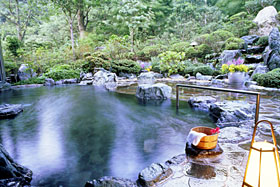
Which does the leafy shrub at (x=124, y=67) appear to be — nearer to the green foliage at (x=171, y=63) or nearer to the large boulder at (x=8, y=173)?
the green foliage at (x=171, y=63)

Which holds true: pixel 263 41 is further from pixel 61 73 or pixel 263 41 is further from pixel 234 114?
pixel 61 73

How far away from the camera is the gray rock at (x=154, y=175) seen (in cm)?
205

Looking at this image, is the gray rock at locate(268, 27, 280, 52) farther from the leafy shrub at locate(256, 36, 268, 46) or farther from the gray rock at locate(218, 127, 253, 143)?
the gray rock at locate(218, 127, 253, 143)

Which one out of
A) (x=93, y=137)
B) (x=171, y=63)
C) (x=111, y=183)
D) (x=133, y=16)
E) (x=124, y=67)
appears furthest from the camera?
(x=133, y=16)

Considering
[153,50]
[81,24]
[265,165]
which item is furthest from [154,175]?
[81,24]

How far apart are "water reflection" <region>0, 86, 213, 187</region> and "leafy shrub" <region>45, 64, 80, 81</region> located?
610 cm

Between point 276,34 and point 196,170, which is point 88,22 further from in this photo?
point 196,170

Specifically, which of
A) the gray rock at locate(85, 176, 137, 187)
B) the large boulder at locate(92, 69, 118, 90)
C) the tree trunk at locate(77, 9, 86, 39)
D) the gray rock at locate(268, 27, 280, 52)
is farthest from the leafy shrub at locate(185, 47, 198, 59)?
the gray rock at locate(85, 176, 137, 187)

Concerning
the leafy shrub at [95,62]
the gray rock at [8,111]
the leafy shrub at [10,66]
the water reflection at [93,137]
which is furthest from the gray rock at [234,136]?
the leafy shrub at [10,66]

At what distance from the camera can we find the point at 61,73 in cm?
1259

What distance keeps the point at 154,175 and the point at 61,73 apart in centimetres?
1195

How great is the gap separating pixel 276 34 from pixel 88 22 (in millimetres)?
18512

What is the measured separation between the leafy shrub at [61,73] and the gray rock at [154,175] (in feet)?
38.4

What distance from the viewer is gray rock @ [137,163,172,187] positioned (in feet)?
6.74
